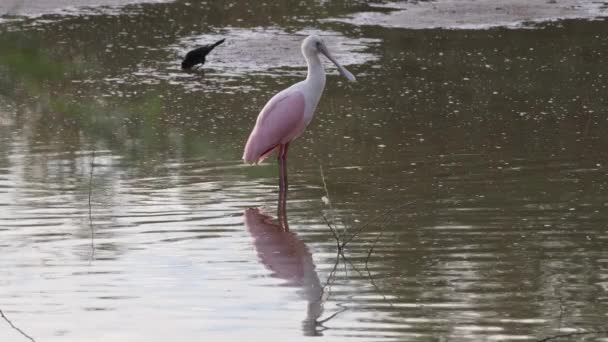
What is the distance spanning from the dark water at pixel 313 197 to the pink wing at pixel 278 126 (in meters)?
0.23

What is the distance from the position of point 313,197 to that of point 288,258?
61.8 inches

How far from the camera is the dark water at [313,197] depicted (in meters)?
4.99

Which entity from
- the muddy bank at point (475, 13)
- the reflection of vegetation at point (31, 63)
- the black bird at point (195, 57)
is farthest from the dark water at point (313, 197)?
the muddy bank at point (475, 13)

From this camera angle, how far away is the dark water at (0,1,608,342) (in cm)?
499

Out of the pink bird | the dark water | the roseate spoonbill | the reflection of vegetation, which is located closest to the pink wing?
the pink bird

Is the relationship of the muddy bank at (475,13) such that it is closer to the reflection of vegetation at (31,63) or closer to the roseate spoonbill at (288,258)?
the roseate spoonbill at (288,258)

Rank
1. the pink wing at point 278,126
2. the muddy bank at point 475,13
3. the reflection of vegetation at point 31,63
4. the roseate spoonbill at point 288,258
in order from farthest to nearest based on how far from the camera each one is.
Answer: the muddy bank at point 475,13 < the pink wing at point 278,126 < the roseate spoonbill at point 288,258 < the reflection of vegetation at point 31,63

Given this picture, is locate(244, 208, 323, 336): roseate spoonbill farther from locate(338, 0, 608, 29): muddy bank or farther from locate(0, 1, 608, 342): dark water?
locate(338, 0, 608, 29): muddy bank

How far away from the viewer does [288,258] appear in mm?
6328

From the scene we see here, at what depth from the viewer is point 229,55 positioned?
46.0 feet

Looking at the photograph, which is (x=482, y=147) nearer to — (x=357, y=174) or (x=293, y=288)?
(x=357, y=174)

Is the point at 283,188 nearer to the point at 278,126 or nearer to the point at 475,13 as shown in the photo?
the point at 278,126

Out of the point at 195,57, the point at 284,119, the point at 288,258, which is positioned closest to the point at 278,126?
the point at 284,119

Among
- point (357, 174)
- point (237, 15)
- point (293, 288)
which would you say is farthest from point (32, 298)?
point (237, 15)
